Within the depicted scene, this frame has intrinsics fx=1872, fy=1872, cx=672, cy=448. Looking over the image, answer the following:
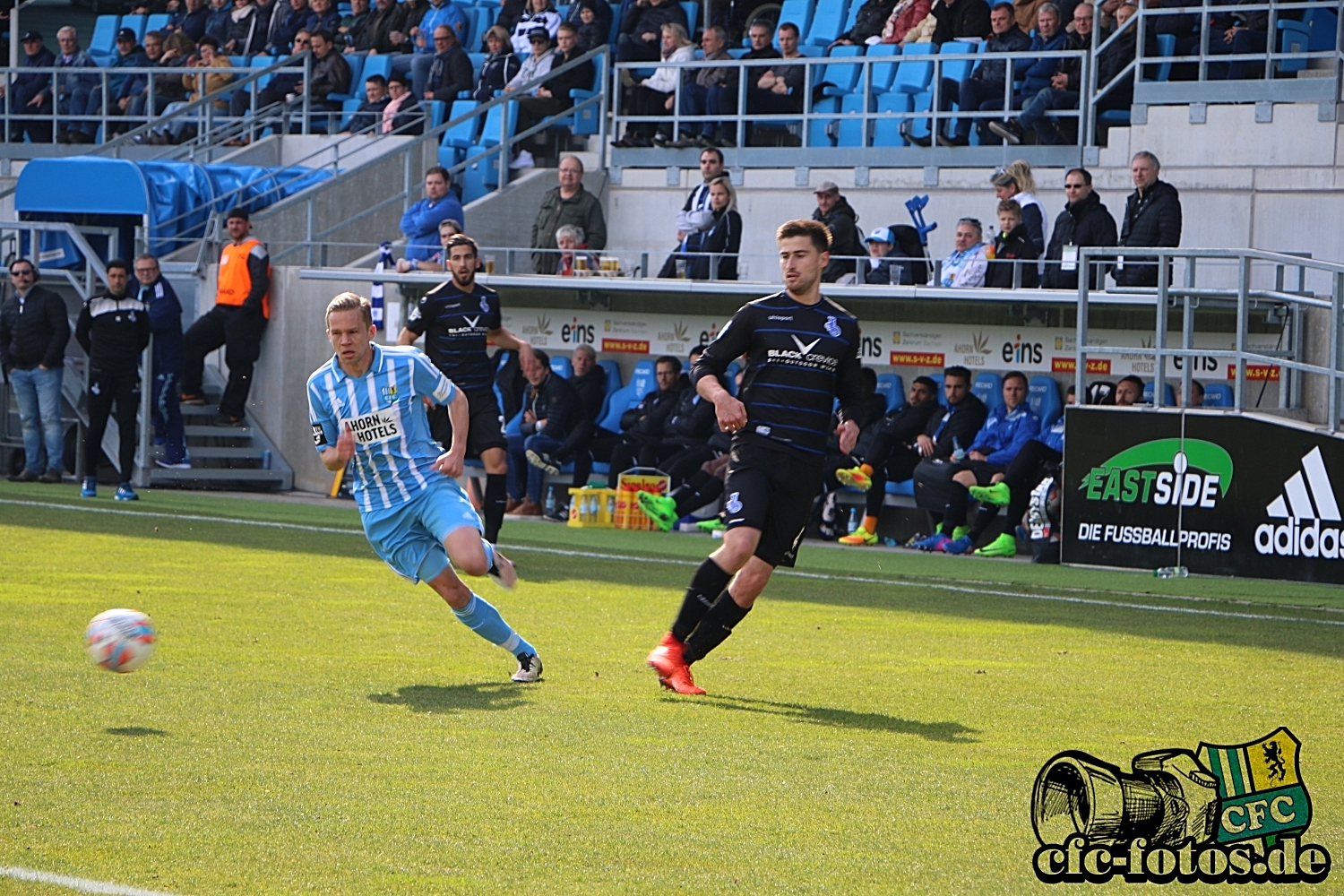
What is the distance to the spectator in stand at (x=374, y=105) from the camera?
24.0m

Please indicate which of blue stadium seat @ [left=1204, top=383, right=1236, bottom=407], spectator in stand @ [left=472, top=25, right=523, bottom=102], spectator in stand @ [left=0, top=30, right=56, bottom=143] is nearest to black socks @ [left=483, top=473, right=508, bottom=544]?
blue stadium seat @ [left=1204, top=383, right=1236, bottom=407]

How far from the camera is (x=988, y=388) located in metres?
17.1

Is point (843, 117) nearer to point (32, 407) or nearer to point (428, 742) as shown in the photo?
point (32, 407)

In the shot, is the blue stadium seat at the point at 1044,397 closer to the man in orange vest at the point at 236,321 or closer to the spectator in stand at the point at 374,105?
the man in orange vest at the point at 236,321

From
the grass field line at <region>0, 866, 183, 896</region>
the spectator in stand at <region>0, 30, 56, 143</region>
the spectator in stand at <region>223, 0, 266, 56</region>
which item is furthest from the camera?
the spectator in stand at <region>0, 30, 56, 143</region>

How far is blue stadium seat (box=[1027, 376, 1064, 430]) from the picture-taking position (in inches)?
660

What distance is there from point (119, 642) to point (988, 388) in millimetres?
11121

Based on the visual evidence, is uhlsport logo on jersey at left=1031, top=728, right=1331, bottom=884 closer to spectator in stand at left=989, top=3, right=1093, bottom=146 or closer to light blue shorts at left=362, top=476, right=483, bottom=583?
light blue shorts at left=362, top=476, right=483, bottom=583

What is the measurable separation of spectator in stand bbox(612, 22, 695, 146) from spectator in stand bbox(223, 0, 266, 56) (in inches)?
326

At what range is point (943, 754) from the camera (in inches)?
260

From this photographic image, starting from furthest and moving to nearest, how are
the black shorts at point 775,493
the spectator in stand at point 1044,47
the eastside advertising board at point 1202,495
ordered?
the spectator in stand at point 1044,47 → the eastside advertising board at point 1202,495 → the black shorts at point 775,493

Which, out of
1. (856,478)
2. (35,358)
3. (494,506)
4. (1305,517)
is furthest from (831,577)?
(35,358)

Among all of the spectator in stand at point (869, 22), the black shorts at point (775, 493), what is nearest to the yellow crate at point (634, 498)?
the spectator in stand at point (869, 22)

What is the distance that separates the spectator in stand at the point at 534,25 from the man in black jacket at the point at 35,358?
6725 millimetres
